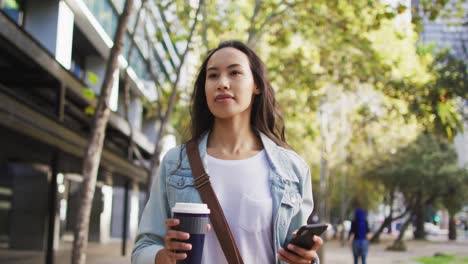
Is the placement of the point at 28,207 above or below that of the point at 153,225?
below

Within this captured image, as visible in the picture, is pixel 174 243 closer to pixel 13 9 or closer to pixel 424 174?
pixel 13 9

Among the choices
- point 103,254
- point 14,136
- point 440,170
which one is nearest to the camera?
point 14,136

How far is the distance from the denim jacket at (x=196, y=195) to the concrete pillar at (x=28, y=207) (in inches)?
726

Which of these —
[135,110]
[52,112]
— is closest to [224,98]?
[52,112]

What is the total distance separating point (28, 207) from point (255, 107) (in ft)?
61.7

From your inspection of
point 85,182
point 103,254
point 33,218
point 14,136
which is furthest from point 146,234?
point 103,254

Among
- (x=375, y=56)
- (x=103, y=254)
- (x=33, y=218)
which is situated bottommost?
(x=103, y=254)

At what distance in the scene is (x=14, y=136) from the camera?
398 inches

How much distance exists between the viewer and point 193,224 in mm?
1672

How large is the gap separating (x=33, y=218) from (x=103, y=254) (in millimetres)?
3480

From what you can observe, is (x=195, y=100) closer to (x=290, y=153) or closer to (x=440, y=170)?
(x=290, y=153)

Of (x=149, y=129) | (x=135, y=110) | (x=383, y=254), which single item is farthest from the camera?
(x=149, y=129)

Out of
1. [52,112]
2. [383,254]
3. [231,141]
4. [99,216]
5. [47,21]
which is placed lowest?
[383,254]

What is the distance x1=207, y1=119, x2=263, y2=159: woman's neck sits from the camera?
2.23m
